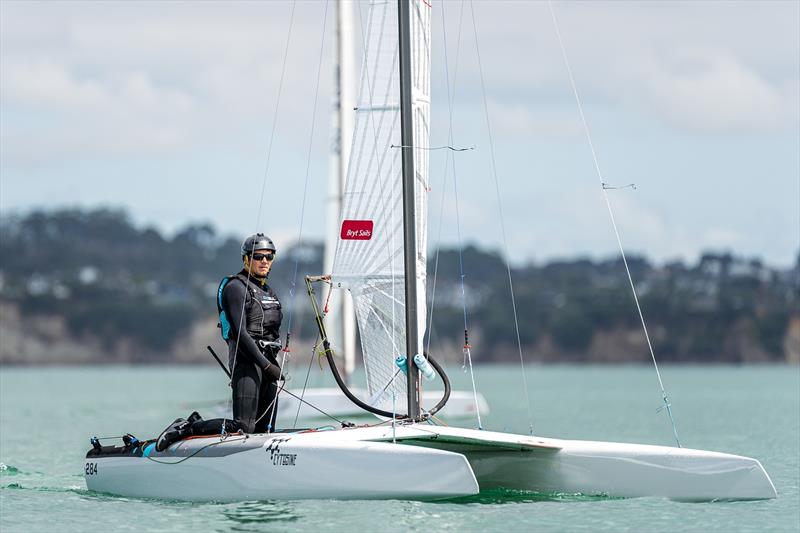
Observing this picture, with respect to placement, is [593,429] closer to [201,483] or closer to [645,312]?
[201,483]

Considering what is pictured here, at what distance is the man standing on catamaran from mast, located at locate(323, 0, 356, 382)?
472 inches

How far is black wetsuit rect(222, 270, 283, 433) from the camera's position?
11.8 m

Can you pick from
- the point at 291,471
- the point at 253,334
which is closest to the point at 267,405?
the point at 253,334

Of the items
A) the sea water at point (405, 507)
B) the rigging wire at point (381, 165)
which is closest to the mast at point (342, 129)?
the sea water at point (405, 507)

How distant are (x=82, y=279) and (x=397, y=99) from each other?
113 meters

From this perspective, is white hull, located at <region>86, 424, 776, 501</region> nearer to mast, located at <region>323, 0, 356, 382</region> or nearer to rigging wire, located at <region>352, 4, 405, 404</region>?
rigging wire, located at <region>352, 4, 405, 404</region>

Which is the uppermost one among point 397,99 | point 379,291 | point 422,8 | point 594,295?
point 594,295

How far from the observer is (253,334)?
471 inches

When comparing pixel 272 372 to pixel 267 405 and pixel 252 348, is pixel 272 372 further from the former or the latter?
pixel 267 405

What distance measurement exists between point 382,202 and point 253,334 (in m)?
1.66

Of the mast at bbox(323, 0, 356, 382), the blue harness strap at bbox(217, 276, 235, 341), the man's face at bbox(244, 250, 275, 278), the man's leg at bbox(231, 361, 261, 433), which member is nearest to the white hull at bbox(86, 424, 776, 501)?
the man's leg at bbox(231, 361, 261, 433)

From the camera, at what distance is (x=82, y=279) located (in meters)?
122

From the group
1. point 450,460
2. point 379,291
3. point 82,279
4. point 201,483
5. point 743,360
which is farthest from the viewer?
point 82,279

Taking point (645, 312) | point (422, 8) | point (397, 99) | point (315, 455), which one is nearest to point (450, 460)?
point (315, 455)
